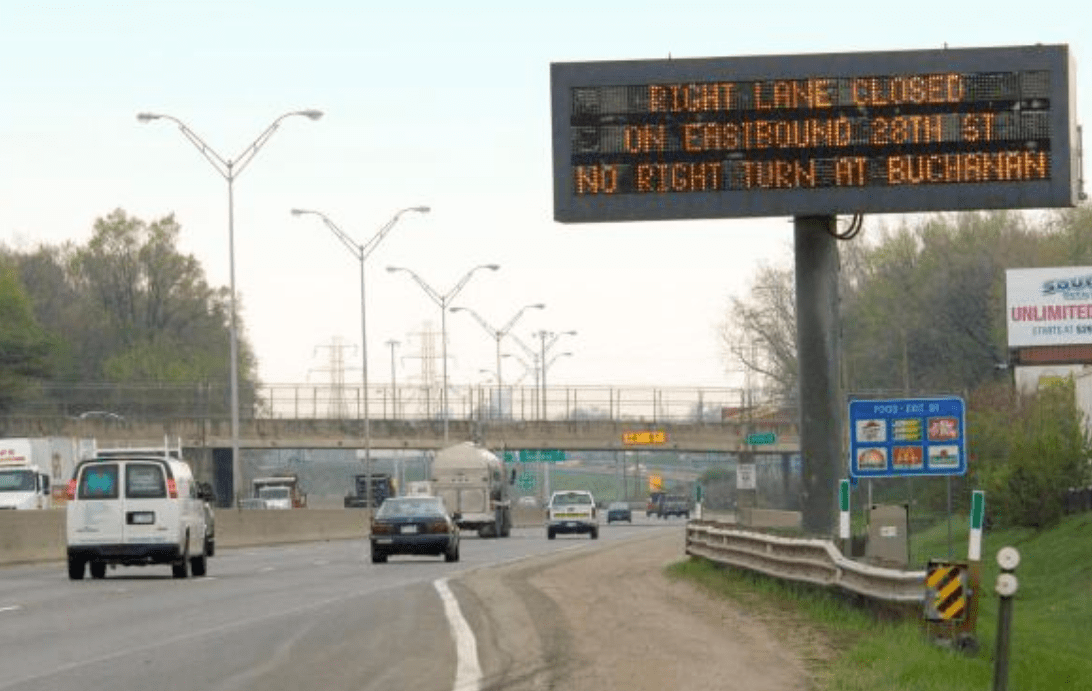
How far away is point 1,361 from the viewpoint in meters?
133

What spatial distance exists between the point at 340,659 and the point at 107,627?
18.8 feet

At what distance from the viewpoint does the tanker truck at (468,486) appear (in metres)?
81.8

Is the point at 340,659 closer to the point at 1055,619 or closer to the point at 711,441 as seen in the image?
the point at 1055,619

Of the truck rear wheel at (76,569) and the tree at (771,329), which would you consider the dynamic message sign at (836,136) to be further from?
the tree at (771,329)

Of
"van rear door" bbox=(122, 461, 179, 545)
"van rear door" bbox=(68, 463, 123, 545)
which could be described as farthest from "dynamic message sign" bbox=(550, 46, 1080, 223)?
"van rear door" bbox=(68, 463, 123, 545)

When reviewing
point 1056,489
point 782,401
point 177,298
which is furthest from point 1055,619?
point 177,298

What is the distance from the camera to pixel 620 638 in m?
22.1

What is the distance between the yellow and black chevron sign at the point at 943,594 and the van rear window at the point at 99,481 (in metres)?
21.9

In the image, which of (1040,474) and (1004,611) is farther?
(1040,474)

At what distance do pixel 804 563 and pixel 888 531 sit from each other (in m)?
2.46

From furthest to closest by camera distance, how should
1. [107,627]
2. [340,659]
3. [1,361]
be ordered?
1. [1,361]
2. [107,627]
3. [340,659]

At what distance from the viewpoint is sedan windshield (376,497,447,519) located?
160 ft

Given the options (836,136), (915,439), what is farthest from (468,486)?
(915,439)

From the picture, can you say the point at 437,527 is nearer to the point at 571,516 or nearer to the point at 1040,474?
the point at 1040,474
